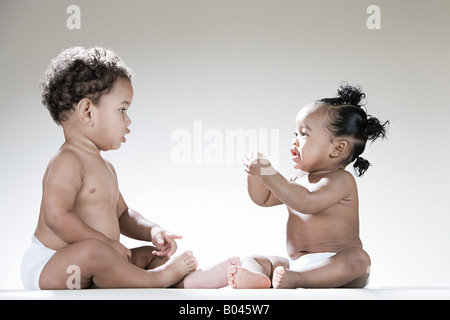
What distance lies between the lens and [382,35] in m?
2.07

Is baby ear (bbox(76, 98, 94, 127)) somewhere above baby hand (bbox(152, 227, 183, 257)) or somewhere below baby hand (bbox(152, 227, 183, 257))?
above

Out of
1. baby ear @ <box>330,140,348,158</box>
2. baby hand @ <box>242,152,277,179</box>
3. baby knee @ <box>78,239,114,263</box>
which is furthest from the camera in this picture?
baby ear @ <box>330,140,348,158</box>

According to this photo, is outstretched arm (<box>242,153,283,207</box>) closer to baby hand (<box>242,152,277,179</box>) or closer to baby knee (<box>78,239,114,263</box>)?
baby hand (<box>242,152,277,179</box>)

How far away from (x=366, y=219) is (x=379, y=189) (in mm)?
112

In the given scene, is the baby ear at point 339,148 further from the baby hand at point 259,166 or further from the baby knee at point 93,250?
the baby knee at point 93,250

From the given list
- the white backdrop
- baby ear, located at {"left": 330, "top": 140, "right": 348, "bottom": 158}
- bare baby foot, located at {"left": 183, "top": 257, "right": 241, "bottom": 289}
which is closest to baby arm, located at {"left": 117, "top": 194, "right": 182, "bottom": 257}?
bare baby foot, located at {"left": 183, "top": 257, "right": 241, "bottom": 289}

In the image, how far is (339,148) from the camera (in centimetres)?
118

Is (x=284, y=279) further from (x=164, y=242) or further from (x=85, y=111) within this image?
(x=85, y=111)

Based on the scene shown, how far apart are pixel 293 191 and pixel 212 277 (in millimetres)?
206

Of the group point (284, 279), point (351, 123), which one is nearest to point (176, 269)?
point (284, 279)

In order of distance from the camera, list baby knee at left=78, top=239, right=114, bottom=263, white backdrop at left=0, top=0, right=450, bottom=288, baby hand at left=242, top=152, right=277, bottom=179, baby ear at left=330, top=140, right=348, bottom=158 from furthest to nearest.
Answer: white backdrop at left=0, top=0, right=450, bottom=288, baby ear at left=330, top=140, right=348, bottom=158, baby hand at left=242, top=152, right=277, bottom=179, baby knee at left=78, top=239, right=114, bottom=263

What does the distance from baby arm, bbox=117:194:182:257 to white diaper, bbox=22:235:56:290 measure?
0.20 meters

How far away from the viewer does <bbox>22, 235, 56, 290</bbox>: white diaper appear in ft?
3.23

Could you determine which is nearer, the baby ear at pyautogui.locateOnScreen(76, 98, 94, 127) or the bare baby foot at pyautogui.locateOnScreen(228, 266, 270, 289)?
the bare baby foot at pyautogui.locateOnScreen(228, 266, 270, 289)
